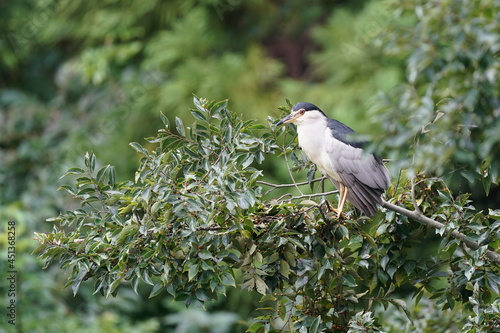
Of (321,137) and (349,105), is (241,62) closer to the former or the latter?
(349,105)

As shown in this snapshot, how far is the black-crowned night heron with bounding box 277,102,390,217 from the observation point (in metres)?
2.80

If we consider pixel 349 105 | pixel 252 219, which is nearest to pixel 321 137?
pixel 252 219

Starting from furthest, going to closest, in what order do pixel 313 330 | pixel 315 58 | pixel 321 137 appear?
1. pixel 315 58
2. pixel 321 137
3. pixel 313 330

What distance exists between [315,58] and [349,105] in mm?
673

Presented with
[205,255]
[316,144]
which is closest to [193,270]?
[205,255]

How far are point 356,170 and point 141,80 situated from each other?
12.7ft

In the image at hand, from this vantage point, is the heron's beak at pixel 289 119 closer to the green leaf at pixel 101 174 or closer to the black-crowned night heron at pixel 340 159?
the black-crowned night heron at pixel 340 159

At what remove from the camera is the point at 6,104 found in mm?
7086

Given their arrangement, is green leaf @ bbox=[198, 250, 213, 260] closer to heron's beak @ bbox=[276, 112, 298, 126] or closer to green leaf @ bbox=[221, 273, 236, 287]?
green leaf @ bbox=[221, 273, 236, 287]

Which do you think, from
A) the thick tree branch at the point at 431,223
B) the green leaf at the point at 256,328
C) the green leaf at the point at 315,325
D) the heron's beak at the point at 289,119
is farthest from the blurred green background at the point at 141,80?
the thick tree branch at the point at 431,223

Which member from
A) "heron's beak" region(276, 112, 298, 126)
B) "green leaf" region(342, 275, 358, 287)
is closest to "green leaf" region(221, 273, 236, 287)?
"green leaf" region(342, 275, 358, 287)

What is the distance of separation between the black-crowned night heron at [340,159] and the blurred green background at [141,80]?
2.35 m

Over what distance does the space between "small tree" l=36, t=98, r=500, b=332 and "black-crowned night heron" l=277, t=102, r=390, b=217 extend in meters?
0.21

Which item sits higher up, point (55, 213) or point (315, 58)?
point (315, 58)
